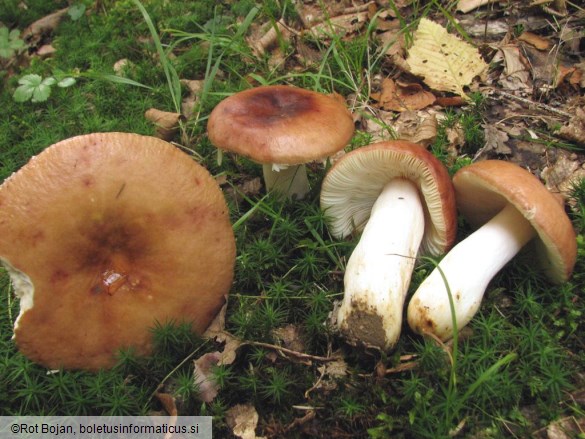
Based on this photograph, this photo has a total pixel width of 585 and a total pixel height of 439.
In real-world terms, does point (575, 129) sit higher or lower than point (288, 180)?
lower

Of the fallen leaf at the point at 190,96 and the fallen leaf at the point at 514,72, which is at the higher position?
the fallen leaf at the point at 190,96

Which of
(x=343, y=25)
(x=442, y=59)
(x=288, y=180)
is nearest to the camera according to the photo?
(x=288, y=180)

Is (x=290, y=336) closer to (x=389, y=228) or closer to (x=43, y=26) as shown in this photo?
(x=389, y=228)

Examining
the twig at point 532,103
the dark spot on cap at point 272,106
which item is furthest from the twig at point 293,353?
the twig at point 532,103

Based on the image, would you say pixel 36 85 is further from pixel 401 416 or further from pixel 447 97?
pixel 401 416

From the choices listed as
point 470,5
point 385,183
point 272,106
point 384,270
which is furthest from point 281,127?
point 470,5

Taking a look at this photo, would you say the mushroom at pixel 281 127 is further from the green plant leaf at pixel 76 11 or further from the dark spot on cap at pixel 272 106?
the green plant leaf at pixel 76 11
